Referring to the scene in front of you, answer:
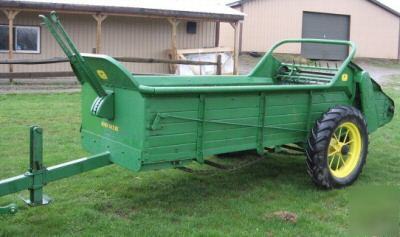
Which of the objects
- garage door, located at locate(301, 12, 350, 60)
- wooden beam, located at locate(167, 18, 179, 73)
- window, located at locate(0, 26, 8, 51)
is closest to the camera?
window, located at locate(0, 26, 8, 51)

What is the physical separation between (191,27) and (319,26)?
11936 mm

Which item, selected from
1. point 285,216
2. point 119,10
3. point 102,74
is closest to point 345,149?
point 285,216

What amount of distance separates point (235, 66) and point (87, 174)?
1483 centimetres

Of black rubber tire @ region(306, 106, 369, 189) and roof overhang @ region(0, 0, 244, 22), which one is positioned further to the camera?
roof overhang @ region(0, 0, 244, 22)

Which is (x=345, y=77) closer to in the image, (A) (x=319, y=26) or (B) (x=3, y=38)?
(B) (x=3, y=38)

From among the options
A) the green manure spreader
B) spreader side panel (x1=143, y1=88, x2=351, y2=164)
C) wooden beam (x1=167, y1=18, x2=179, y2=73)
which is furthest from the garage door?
spreader side panel (x1=143, y1=88, x2=351, y2=164)

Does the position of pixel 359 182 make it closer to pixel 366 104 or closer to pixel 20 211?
pixel 366 104

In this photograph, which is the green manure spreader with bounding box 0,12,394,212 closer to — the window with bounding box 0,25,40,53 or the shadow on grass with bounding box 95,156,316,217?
the shadow on grass with bounding box 95,156,316,217

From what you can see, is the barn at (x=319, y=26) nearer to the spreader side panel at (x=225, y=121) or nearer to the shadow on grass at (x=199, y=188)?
the shadow on grass at (x=199, y=188)

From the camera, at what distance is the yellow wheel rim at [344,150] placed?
6.38 meters

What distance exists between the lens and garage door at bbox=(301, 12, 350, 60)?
104 ft

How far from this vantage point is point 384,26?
3431 cm

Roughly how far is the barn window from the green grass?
48.9 feet

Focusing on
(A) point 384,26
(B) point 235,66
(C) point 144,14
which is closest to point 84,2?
(C) point 144,14
